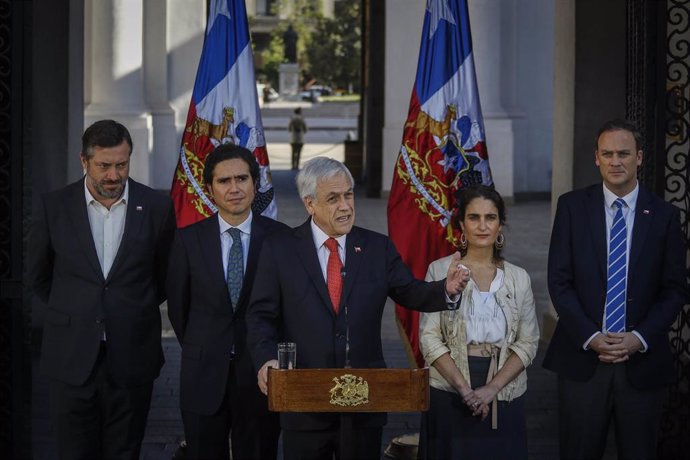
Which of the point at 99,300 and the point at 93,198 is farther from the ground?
the point at 93,198

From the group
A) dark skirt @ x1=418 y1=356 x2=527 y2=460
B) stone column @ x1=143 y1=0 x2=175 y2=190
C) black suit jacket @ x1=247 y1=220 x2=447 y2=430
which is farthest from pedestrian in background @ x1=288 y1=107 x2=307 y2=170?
A: black suit jacket @ x1=247 y1=220 x2=447 y2=430

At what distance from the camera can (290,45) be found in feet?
253

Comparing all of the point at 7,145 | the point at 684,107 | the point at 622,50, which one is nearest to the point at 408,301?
the point at 7,145

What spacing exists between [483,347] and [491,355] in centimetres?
5

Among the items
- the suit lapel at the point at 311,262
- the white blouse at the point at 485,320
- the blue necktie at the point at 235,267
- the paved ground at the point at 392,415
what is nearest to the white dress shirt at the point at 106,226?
the blue necktie at the point at 235,267

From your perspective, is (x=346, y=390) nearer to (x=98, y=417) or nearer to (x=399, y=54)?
(x=98, y=417)

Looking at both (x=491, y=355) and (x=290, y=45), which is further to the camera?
(x=290, y=45)

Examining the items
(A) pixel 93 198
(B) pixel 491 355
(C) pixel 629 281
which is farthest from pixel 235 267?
(C) pixel 629 281

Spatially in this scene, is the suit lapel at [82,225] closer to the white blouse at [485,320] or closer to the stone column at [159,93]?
the white blouse at [485,320]

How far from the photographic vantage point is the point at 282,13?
8750 centimetres

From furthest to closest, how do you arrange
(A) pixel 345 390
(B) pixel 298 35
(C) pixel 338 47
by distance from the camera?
(B) pixel 298 35
(C) pixel 338 47
(A) pixel 345 390

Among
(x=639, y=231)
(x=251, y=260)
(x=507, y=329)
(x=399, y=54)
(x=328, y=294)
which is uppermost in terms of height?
(x=399, y=54)

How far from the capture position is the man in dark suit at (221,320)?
5.98m

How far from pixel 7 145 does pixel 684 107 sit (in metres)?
3.86
